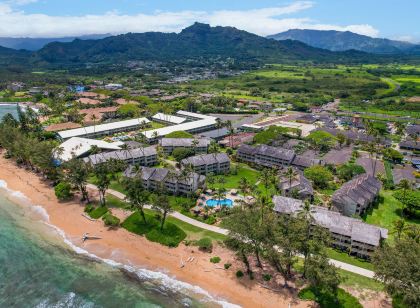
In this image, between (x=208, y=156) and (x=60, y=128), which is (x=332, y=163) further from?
(x=60, y=128)

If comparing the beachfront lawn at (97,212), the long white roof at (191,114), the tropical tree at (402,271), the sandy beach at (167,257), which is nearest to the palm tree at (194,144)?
the sandy beach at (167,257)

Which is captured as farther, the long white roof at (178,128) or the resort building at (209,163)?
the long white roof at (178,128)

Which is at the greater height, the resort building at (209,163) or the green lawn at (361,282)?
the resort building at (209,163)

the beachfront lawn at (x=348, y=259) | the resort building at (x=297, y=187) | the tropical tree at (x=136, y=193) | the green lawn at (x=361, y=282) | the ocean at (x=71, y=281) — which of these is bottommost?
the ocean at (x=71, y=281)

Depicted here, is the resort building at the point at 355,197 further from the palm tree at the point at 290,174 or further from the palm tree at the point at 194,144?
the palm tree at the point at 194,144

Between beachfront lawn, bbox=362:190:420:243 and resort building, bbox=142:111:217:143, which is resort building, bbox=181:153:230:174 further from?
beachfront lawn, bbox=362:190:420:243

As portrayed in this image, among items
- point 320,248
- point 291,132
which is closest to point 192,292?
point 320,248

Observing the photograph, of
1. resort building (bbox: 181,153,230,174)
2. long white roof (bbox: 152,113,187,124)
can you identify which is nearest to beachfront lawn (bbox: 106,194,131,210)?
resort building (bbox: 181,153,230,174)

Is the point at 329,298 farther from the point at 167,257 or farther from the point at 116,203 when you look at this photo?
the point at 116,203
